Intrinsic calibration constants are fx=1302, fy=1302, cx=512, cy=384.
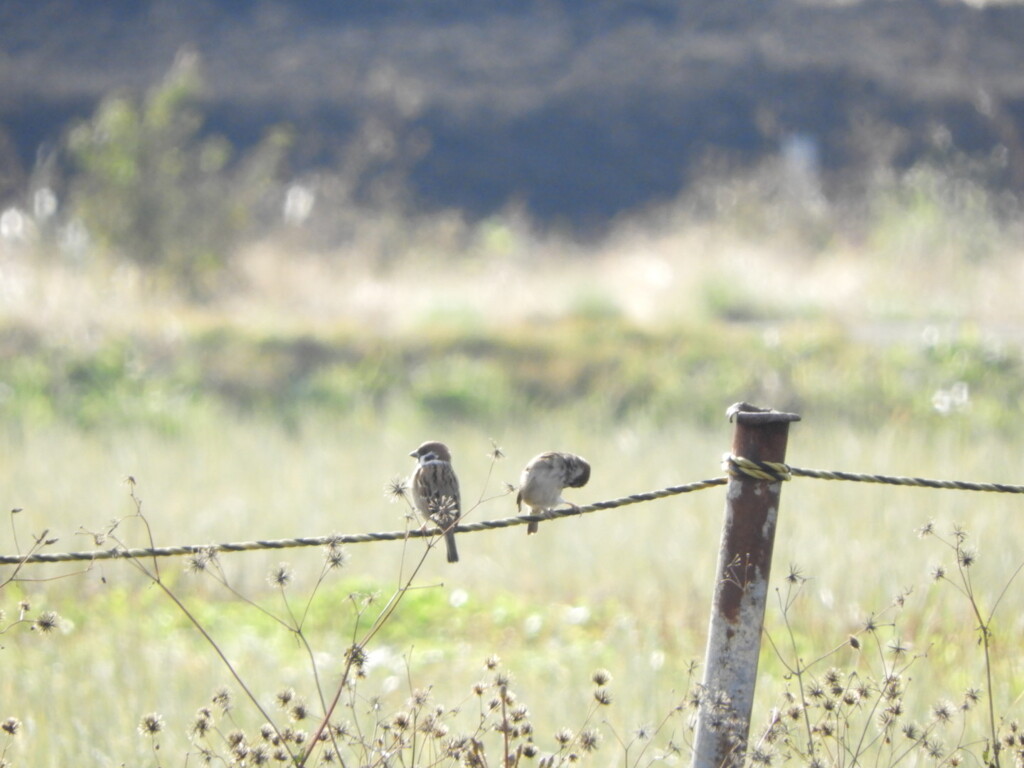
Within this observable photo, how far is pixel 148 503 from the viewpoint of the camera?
26.8ft

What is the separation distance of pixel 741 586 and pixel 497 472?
19.9 feet

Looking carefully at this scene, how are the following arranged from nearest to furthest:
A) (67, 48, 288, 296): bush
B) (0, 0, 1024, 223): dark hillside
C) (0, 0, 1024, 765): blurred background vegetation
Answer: (0, 0, 1024, 765): blurred background vegetation, (67, 48, 288, 296): bush, (0, 0, 1024, 223): dark hillside

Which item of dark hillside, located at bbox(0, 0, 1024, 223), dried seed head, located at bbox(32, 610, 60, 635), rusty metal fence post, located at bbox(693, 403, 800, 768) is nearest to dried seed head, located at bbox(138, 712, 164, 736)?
dried seed head, located at bbox(32, 610, 60, 635)

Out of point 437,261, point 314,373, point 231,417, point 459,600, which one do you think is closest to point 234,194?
point 437,261

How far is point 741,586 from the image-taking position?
2.67 metres

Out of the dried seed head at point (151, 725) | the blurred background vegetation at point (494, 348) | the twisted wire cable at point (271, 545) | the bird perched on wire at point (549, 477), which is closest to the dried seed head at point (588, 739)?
the twisted wire cable at point (271, 545)

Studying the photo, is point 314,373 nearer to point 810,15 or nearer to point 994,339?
point 994,339

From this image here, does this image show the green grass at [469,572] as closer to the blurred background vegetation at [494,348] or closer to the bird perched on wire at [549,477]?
the blurred background vegetation at [494,348]

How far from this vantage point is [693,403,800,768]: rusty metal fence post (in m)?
2.66

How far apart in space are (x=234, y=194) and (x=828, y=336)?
8.75 meters

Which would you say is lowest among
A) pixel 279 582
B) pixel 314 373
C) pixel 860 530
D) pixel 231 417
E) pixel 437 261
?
pixel 279 582

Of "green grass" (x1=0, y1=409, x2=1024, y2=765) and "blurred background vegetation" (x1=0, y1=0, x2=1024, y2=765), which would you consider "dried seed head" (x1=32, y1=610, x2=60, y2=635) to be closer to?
"green grass" (x1=0, y1=409, x2=1024, y2=765)

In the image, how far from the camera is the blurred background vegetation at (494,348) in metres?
6.72

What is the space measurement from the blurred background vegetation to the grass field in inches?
1.6
